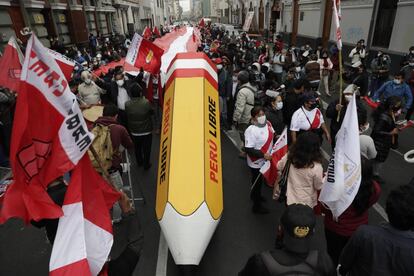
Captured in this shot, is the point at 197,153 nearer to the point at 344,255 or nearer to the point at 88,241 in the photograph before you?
the point at 88,241

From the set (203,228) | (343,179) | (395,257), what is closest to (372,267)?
(395,257)

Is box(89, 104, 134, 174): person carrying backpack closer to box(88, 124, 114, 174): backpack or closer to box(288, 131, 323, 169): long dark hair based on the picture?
box(88, 124, 114, 174): backpack

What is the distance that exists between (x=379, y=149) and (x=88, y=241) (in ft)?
15.8

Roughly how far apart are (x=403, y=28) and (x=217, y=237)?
1345 centimetres

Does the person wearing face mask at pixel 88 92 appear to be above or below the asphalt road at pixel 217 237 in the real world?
above

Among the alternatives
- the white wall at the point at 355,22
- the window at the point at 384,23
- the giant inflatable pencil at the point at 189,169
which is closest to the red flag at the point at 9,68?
the giant inflatable pencil at the point at 189,169

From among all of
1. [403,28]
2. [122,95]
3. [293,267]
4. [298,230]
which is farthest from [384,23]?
[293,267]

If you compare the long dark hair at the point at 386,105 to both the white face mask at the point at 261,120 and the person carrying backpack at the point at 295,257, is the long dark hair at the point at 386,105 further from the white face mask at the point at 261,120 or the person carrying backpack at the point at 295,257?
the person carrying backpack at the point at 295,257

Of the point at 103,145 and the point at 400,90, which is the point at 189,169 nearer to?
the point at 103,145

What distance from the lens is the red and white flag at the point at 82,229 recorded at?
224 centimetres

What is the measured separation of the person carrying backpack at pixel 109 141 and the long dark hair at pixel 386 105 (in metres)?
4.13

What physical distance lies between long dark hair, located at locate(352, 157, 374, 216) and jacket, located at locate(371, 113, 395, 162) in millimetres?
2606

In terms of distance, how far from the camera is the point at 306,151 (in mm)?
3295

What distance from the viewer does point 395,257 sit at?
197 centimetres
